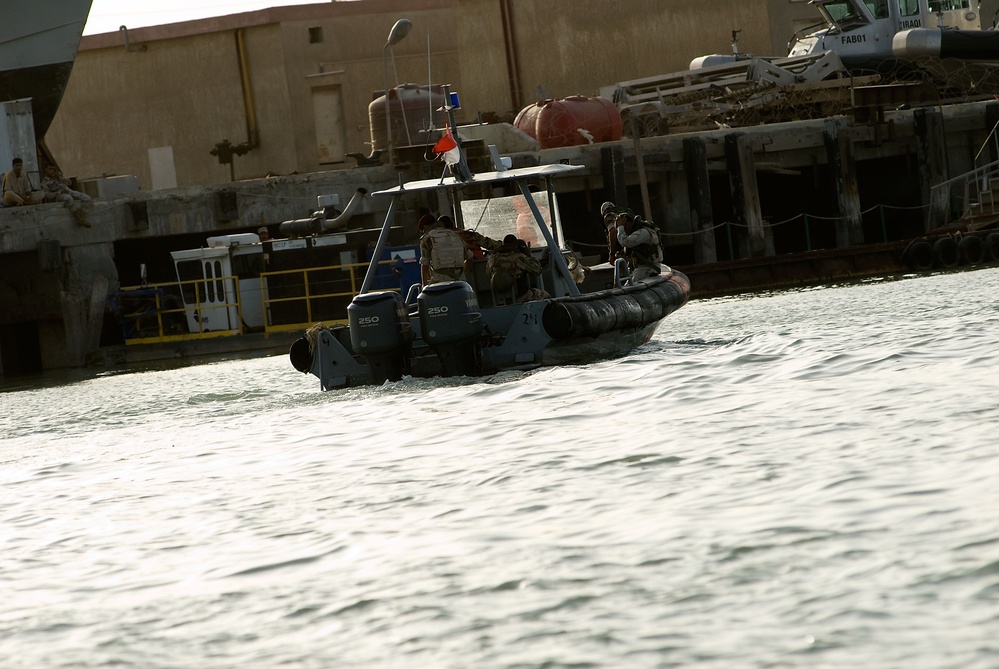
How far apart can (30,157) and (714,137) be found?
504 inches

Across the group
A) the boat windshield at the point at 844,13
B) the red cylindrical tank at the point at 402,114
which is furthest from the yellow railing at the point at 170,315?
the boat windshield at the point at 844,13

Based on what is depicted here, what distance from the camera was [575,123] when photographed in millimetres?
27781

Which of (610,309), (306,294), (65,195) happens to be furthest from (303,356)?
(65,195)

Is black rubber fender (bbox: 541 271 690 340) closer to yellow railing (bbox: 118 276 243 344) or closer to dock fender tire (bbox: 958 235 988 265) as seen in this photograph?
dock fender tire (bbox: 958 235 988 265)

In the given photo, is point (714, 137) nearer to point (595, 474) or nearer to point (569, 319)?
point (569, 319)

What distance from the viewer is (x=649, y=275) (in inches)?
589

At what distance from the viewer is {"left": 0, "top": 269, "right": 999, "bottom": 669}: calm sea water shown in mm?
4402

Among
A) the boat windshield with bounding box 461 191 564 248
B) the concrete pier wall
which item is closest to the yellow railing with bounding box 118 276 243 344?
the concrete pier wall

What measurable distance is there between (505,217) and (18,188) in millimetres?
13242

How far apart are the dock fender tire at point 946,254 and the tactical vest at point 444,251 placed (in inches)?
502

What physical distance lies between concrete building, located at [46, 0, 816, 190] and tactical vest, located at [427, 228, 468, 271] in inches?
960

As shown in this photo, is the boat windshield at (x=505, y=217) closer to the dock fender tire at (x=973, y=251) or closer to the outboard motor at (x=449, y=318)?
the outboard motor at (x=449, y=318)

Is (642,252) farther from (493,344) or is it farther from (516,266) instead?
(493,344)

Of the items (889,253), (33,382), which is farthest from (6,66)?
(889,253)
